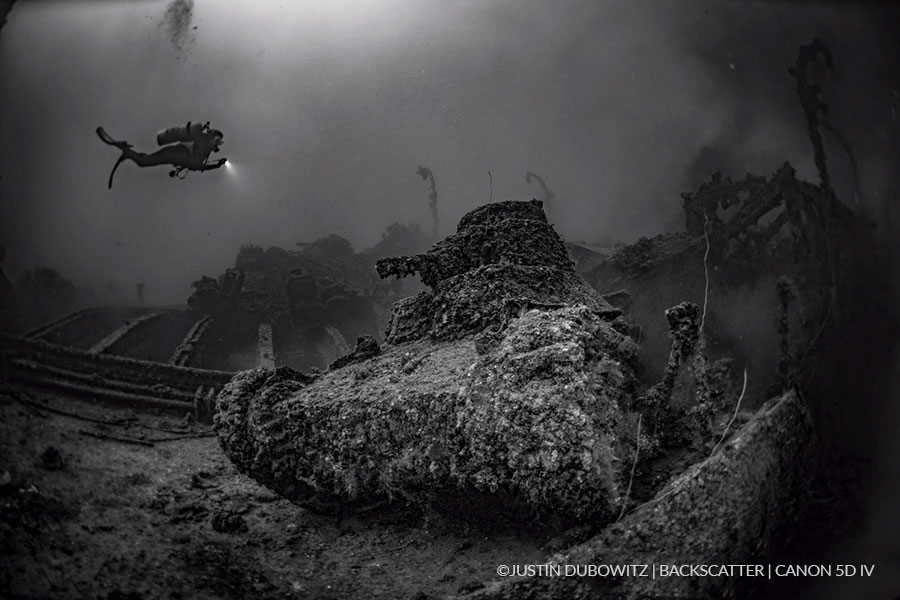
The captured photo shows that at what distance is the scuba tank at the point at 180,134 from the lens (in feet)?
19.5

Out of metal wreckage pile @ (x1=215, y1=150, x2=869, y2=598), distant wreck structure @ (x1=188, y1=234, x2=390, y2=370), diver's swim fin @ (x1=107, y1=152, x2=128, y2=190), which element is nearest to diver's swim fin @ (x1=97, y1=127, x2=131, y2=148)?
diver's swim fin @ (x1=107, y1=152, x2=128, y2=190)

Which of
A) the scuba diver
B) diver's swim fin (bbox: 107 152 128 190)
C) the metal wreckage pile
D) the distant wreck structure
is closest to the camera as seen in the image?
the metal wreckage pile

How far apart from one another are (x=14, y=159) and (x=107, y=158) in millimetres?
1434

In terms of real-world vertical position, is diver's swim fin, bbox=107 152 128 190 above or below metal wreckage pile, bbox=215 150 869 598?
above

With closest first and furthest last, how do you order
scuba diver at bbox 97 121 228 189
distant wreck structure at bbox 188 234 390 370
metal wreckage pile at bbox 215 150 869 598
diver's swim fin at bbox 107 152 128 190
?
metal wreckage pile at bbox 215 150 869 598, scuba diver at bbox 97 121 228 189, diver's swim fin at bbox 107 152 128 190, distant wreck structure at bbox 188 234 390 370

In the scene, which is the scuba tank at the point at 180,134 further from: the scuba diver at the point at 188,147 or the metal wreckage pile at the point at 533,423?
the metal wreckage pile at the point at 533,423

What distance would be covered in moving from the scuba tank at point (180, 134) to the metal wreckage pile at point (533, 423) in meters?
4.65

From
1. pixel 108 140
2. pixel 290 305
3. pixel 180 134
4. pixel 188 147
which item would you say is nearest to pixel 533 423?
pixel 188 147

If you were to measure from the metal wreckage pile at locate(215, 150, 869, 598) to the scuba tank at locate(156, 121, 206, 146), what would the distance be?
465 cm

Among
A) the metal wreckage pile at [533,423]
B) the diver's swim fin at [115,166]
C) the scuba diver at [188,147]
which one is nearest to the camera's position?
the metal wreckage pile at [533,423]

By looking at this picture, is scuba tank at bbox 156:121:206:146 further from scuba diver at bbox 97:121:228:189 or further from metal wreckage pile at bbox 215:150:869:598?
metal wreckage pile at bbox 215:150:869:598

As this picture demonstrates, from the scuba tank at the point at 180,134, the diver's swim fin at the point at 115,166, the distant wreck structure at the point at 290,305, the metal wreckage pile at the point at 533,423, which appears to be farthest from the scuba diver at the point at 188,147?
the metal wreckage pile at the point at 533,423

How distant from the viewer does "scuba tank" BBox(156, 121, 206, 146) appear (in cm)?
595

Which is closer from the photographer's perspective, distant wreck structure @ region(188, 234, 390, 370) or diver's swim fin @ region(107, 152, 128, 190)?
diver's swim fin @ region(107, 152, 128, 190)
